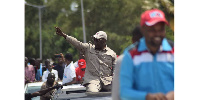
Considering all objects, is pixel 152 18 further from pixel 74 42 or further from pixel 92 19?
pixel 92 19

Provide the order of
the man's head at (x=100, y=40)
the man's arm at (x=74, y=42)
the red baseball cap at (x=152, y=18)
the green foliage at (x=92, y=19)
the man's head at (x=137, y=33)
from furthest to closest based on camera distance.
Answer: the green foliage at (x=92, y=19), the man's head at (x=100, y=40), the man's arm at (x=74, y=42), the man's head at (x=137, y=33), the red baseball cap at (x=152, y=18)

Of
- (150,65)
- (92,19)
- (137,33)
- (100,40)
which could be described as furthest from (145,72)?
(92,19)

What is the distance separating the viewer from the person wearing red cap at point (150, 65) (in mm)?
3133

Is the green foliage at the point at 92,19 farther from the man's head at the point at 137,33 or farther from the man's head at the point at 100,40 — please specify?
the man's head at the point at 137,33

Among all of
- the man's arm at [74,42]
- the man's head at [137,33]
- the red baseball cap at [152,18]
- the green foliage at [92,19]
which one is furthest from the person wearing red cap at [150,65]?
the man's arm at [74,42]

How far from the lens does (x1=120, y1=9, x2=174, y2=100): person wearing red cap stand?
3.13 metres

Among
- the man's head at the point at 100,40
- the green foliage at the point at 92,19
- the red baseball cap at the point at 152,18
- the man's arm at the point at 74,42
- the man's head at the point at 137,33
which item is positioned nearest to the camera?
the red baseball cap at the point at 152,18

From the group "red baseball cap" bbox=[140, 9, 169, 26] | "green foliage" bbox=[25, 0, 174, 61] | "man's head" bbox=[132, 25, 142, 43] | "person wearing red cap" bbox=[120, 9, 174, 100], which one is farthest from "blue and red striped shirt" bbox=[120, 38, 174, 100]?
"green foliage" bbox=[25, 0, 174, 61]

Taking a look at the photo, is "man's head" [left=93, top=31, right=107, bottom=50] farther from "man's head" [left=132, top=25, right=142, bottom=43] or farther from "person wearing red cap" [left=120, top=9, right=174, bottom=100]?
"person wearing red cap" [left=120, top=9, right=174, bottom=100]

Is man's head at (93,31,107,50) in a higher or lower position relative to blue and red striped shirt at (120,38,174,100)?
higher
